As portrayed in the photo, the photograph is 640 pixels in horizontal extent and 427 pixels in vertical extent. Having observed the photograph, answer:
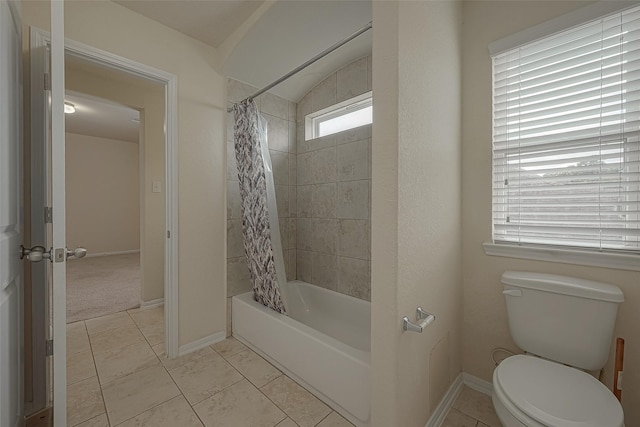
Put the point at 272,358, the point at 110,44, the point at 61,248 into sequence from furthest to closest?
the point at 272,358 < the point at 110,44 < the point at 61,248

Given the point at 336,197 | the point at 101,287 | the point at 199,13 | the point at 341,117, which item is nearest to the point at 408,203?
the point at 336,197

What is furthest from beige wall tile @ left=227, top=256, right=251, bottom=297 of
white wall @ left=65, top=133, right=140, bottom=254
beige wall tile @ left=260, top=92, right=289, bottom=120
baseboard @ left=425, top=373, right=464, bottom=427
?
white wall @ left=65, top=133, right=140, bottom=254

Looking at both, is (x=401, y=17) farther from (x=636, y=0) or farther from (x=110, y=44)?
(x=110, y=44)

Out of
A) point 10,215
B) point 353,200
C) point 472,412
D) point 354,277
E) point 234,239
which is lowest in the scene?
point 472,412

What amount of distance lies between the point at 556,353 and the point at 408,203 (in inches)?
41.3

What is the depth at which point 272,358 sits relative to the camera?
5.89 ft

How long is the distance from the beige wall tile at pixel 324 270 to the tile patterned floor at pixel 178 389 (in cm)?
84

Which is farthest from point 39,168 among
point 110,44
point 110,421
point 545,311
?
point 545,311

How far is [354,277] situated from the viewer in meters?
2.20

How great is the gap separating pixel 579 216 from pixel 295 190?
2108 millimetres

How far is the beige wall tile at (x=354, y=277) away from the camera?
2.12 meters

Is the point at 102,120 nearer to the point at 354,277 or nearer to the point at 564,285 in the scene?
the point at 354,277

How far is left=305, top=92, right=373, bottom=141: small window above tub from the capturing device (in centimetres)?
224

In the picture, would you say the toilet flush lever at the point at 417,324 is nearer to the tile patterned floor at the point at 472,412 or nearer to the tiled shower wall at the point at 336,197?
the tile patterned floor at the point at 472,412
